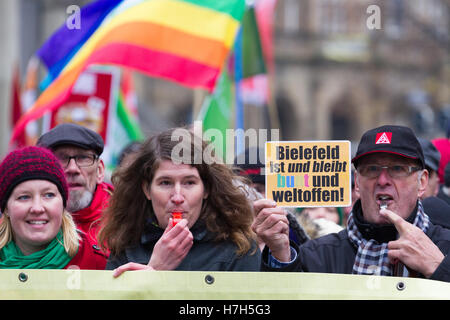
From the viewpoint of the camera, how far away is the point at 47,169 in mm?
3721

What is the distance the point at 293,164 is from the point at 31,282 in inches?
43.7

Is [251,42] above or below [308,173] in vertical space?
above

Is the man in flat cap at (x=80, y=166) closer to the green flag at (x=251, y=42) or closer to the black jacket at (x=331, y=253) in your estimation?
the black jacket at (x=331, y=253)

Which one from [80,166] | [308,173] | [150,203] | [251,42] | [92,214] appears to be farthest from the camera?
[251,42]

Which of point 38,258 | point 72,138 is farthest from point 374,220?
point 72,138

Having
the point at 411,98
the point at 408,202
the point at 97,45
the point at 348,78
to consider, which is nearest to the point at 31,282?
the point at 408,202

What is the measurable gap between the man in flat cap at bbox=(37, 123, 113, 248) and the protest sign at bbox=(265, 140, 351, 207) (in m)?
1.32

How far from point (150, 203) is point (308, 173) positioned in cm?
76

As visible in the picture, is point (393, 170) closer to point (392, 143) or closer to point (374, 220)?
point (392, 143)

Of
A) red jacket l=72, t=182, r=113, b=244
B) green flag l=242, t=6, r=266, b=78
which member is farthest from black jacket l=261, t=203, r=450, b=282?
green flag l=242, t=6, r=266, b=78

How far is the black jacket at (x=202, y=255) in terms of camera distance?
357 centimetres

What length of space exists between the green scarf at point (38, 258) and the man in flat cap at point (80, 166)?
725 millimetres

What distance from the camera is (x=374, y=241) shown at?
3.53 metres
